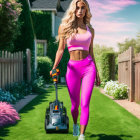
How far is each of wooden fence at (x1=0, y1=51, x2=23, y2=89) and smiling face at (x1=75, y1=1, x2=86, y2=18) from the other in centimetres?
584

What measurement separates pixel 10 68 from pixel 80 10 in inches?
279

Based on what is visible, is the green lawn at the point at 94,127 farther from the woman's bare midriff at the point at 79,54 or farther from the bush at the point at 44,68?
the bush at the point at 44,68

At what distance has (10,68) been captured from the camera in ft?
35.4

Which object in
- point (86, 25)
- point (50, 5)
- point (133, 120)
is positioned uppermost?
point (50, 5)

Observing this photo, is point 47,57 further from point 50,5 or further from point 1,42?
point 1,42

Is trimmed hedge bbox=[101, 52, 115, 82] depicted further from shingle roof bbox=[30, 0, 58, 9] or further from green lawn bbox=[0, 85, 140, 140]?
shingle roof bbox=[30, 0, 58, 9]

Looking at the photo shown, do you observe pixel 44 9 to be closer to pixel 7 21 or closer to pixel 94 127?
pixel 7 21

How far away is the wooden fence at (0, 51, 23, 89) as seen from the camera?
972cm

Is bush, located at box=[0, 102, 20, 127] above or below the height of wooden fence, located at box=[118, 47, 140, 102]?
below

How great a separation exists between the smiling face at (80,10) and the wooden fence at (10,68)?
5.84 metres

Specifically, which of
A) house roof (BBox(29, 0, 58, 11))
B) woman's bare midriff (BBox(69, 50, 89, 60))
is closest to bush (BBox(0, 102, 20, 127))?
woman's bare midriff (BBox(69, 50, 89, 60))

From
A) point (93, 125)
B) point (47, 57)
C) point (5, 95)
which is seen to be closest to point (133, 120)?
point (93, 125)

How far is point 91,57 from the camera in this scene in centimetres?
441

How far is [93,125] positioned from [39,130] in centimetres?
121
